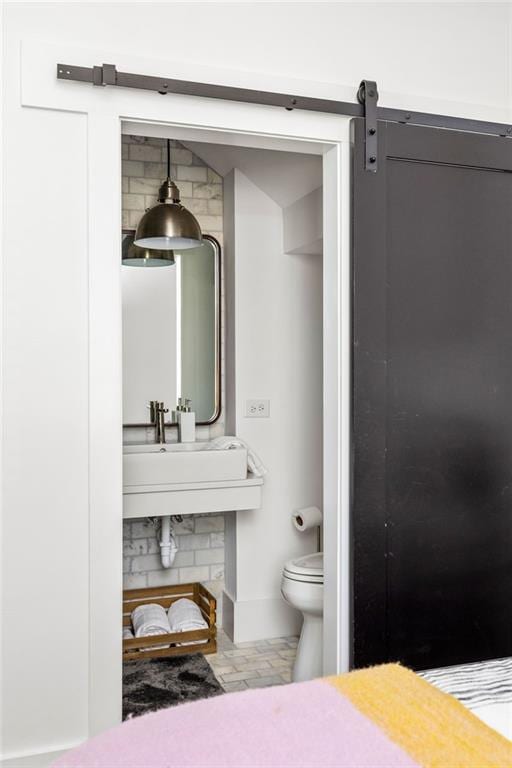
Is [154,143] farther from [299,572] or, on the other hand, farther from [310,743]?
[310,743]

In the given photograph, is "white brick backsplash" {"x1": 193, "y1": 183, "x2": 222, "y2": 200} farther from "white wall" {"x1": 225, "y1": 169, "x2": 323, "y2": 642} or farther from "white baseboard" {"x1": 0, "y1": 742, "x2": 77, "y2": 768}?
"white baseboard" {"x1": 0, "y1": 742, "x2": 77, "y2": 768}

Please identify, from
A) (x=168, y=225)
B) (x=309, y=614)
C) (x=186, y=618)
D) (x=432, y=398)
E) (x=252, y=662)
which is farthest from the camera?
(x=186, y=618)

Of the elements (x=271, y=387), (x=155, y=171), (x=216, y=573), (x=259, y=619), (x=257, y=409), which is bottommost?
(x=259, y=619)

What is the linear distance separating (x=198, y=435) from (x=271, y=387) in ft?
1.51

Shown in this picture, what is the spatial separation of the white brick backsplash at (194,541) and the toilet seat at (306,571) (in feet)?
2.49

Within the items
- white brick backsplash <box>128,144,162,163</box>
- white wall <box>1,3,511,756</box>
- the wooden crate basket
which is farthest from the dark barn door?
white brick backsplash <box>128,144,162,163</box>

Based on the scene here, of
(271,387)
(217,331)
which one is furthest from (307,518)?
(217,331)

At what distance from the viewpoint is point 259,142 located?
2.54m

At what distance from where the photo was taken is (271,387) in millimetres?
3773

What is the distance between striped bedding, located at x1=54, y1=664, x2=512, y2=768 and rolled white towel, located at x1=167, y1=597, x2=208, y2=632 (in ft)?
7.33

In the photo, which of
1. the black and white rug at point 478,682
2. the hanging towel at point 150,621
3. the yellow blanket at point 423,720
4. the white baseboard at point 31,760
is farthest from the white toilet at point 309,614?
the yellow blanket at point 423,720

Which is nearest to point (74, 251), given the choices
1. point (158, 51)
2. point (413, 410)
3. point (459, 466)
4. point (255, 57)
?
point (158, 51)

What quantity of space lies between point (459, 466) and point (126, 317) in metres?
1.85

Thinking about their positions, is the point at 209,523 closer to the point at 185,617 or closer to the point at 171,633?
A: the point at 185,617
